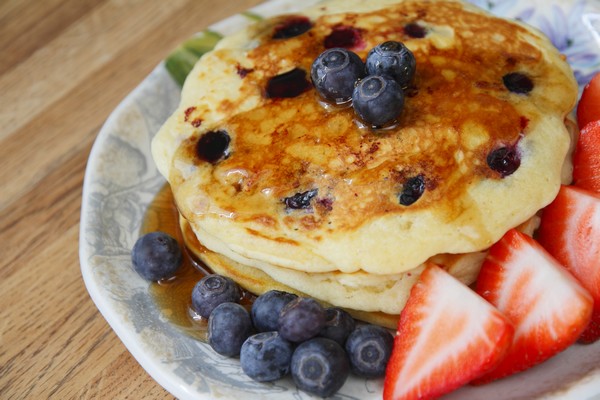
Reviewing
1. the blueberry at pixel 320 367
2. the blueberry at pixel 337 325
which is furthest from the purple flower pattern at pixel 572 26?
the blueberry at pixel 320 367

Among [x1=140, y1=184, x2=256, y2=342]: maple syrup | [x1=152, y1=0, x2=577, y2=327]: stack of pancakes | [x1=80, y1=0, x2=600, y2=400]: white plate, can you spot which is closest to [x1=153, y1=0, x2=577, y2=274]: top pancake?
[x1=152, y1=0, x2=577, y2=327]: stack of pancakes

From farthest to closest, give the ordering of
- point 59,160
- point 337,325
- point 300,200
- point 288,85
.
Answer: point 59,160 → point 288,85 → point 300,200 → point 337,325

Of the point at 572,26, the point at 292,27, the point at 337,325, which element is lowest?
the point at 572,26

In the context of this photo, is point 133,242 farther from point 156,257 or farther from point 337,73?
point 337,73

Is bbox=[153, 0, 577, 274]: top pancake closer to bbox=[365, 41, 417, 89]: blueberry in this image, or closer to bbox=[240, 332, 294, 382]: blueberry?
bbox=[365, 41, 417, 89]: blueberry

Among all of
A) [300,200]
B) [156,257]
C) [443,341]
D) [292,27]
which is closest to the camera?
[443,341]

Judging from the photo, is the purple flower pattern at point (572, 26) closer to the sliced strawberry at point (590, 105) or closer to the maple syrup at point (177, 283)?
the sliced strawberry at point (590, 105)

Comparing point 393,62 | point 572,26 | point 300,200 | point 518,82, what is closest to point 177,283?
point 300,200
